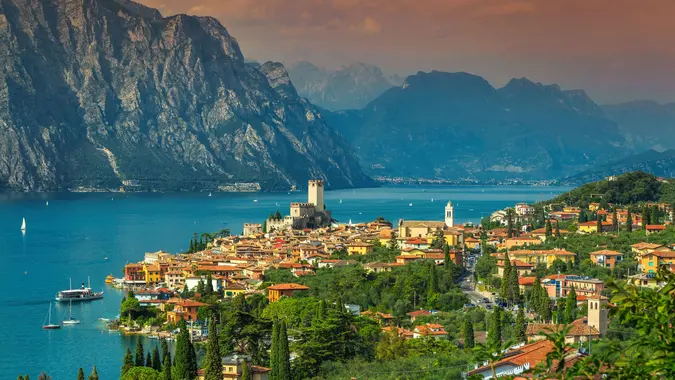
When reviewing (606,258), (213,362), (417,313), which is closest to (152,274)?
(417,313)

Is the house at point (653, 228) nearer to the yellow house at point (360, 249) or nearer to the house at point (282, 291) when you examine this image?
the yellow house at point (360, 249)

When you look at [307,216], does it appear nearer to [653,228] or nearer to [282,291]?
[653,228]

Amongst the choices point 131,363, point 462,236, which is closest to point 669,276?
point 131,363

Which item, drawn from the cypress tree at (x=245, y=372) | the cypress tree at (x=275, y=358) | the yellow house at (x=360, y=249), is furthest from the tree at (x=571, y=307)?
the yellow house at (x=360, y=249)

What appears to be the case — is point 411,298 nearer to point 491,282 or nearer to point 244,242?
point 491,282

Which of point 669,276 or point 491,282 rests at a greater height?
point 669,276

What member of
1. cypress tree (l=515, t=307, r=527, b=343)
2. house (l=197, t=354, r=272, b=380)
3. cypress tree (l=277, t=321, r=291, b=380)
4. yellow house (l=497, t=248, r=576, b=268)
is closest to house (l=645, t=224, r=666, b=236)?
yellow house (l=497, t=248, r=576, b=268)
